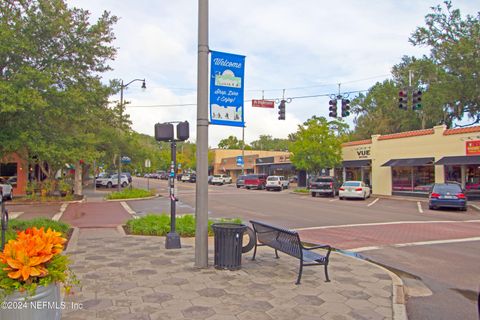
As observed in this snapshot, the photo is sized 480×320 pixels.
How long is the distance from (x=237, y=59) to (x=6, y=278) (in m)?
5.19

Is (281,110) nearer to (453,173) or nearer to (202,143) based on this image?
(453,173)

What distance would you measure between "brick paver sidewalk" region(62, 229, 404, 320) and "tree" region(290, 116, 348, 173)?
27325 millimetres

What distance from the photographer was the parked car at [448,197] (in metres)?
20.5

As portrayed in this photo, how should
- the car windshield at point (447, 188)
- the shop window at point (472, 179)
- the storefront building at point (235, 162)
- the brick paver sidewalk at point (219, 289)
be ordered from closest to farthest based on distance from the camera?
the brick paver sidewalk at point (219, 289) < the car windshield at point (447, 188) < the shop window at point (472, 179) < the storefront building at point (235, 162)

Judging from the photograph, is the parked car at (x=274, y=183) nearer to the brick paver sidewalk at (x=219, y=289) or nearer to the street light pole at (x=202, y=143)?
the brick paver sidewalk at (x=219, y=289)

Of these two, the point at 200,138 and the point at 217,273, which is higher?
the point at 200,138

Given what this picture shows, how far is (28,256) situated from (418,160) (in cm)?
2935

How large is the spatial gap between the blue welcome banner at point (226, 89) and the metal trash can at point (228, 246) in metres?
1.90

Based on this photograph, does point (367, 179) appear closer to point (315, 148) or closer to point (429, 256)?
point (315, 148)

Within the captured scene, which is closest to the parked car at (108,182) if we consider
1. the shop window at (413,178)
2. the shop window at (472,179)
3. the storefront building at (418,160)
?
the storefront building at (418,160)

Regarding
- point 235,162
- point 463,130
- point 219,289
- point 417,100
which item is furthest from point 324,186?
point 235,162

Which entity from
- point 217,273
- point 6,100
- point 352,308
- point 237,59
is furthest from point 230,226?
point 6,100

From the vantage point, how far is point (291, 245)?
6781 millimetres

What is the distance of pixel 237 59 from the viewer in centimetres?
753
